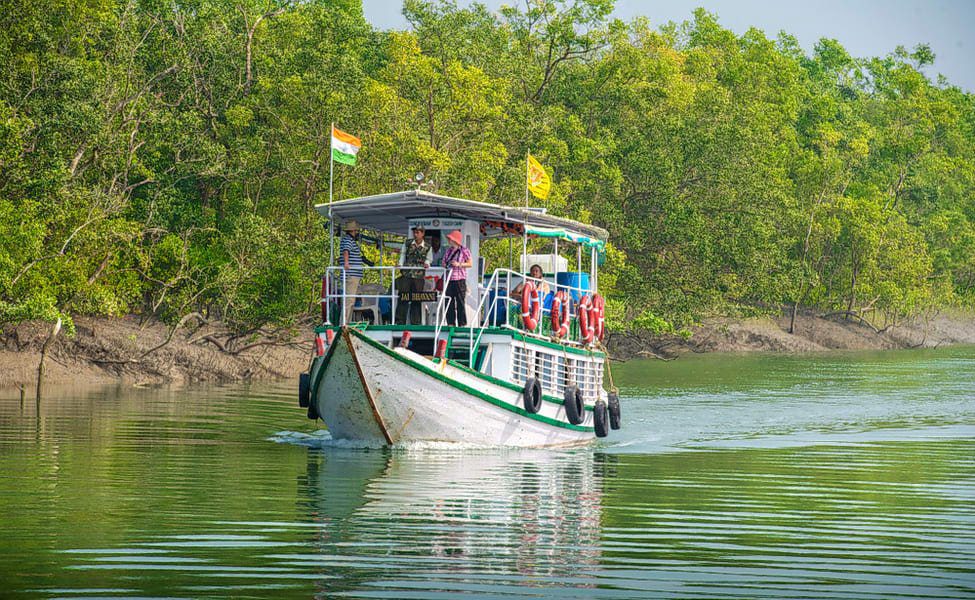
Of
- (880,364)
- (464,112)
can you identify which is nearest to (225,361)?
(464,112)

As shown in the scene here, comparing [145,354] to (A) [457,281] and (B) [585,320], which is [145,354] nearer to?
(B) [585,320]

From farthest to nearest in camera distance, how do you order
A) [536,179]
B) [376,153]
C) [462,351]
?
[376,153] → [536,179] → [462,351]

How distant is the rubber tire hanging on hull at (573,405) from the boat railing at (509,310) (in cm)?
100

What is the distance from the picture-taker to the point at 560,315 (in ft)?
82.9

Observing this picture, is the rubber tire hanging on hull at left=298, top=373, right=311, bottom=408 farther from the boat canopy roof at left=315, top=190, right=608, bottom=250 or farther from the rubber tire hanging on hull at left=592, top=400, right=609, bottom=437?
the rubber tire hanging on hull at left=592, top=400, right=609, bottom=437

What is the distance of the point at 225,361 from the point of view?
42.6 meters

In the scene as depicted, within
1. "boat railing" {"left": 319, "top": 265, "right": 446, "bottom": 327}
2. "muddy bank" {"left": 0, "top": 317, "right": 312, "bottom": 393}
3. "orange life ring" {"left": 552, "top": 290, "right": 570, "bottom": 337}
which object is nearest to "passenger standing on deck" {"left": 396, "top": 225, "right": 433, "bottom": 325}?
"boat railing" {"left": 319, "top": 265, "right": 446, "bottom": 327}

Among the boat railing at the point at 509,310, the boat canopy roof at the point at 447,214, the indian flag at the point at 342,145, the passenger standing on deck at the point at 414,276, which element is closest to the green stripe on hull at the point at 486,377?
the boat railing at the point at 509,310

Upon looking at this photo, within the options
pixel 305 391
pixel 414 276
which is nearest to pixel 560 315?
pixel 414 276

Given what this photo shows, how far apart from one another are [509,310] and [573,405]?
2151 millimetres

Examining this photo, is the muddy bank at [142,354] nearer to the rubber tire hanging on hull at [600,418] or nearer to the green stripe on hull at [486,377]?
the rubber tire hanging on hull at [600,418]

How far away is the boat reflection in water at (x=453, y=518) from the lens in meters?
12.0

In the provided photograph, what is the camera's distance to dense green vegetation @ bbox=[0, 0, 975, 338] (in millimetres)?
37125

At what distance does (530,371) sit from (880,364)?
130 feet
